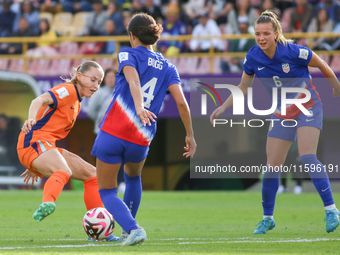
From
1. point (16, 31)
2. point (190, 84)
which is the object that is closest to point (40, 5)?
point (16, 31)

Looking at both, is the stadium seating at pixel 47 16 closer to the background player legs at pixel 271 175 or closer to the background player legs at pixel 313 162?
the background player legs at pixel 271 175

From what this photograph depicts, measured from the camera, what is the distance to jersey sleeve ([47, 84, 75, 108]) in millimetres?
5215

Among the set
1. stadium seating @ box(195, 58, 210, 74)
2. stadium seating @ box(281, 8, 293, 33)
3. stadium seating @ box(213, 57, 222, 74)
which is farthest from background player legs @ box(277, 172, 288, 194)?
stadium seating @ box(281, 8, 293, 33)

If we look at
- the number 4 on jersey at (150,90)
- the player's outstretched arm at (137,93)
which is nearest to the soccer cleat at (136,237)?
the player's outstretched arm at (137,93)

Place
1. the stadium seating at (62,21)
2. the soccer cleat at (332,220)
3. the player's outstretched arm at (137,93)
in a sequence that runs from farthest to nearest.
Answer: the stadium seating at (62,21) → the soccer cleat at (332,220) → the player's outstretched arm at (137,93)

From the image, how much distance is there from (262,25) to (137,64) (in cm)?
164

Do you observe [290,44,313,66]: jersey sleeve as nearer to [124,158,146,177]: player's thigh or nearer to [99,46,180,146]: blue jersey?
[99,46,180,146]: blue jersey

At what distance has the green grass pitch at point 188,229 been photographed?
14.4 feet

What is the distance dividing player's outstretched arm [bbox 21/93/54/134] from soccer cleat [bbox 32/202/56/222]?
71 centimetres

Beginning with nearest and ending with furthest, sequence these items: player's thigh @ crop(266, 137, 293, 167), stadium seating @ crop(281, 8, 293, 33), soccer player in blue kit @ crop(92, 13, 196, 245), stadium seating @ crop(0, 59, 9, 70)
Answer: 1. soccer player in blue kit @ crop(92, 13, 196, 245)
2. player's thigh @ crop(266, 137, 293, 167)
3. stadium seating @ crop(281, 8, 293, 33)
4. stadium seating @ crop(0, 59, 9, 70)

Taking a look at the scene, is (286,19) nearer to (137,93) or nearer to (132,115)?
(132,115)

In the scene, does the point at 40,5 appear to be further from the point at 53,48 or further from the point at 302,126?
the point at 302,126

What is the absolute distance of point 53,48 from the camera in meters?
14.7

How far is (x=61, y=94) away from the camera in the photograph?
5.24 meters
